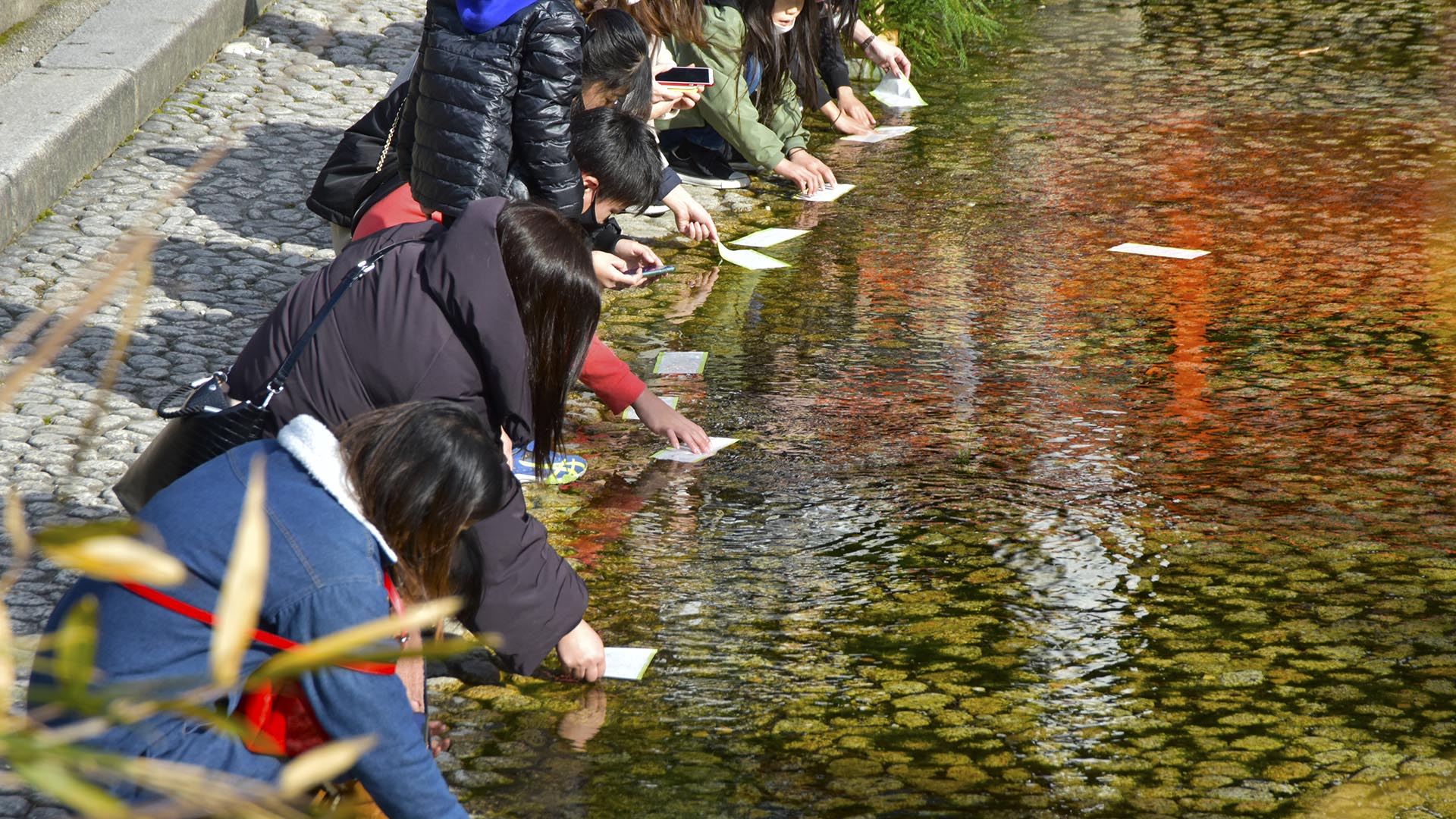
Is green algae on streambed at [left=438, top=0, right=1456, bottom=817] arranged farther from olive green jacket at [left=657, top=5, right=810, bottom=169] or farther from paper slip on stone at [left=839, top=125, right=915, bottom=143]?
paper slip on stone at [left=839, top=125, right=915, bottom=143]

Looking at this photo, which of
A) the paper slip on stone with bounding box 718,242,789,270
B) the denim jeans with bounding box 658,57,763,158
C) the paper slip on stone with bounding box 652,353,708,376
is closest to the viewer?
the paper slip on stone with bounding box 652,353,708,376

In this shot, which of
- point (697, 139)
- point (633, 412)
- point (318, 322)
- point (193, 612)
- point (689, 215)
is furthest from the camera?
point (697, 139)

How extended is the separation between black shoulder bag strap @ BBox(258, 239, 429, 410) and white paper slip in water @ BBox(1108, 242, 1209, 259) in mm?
3524

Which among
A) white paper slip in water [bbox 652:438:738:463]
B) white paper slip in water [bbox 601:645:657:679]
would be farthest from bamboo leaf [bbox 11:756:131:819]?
white paper slip in water [bbox 652:438:738:463]

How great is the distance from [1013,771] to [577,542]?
1.37 meters

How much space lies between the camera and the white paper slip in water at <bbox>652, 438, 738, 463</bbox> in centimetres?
409

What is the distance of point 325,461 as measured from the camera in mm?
2086

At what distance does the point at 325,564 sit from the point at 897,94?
640 centimetres

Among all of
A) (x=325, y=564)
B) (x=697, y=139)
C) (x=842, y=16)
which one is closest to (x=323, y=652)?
(x=325, y=564)

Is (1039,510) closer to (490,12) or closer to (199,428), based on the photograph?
(490,12)

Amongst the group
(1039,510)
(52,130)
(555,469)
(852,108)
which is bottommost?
(555,469)

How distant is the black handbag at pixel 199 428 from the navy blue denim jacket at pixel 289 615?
21.7 inches

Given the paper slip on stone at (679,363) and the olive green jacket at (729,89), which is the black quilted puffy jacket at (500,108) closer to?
the paper slip on stone at (679,363)

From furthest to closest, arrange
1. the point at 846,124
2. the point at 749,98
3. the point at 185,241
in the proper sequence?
the point at 846,124 → the point at 749,98 → the point at 185,241
